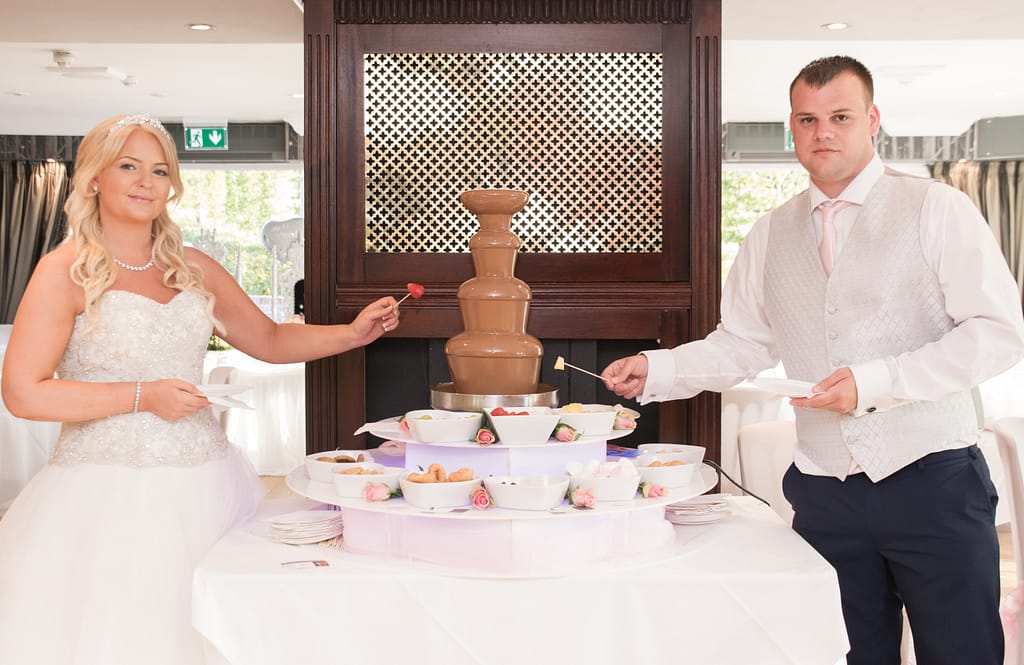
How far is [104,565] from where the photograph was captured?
2139 mm

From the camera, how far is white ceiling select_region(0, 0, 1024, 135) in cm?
486

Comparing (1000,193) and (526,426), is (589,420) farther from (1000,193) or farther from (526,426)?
(1000,193)

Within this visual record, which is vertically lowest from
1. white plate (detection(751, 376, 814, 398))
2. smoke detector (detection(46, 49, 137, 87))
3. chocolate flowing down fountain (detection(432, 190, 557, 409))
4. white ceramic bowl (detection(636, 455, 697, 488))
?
white ceramic bowl (detection(636, 455, 697, 488))

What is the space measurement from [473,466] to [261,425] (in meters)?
5.12

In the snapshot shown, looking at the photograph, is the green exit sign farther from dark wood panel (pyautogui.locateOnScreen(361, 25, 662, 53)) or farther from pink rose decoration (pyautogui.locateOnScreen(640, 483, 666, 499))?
pink rose decoration (pyautogui.locateOnScreen(640, 483, 666, 499))

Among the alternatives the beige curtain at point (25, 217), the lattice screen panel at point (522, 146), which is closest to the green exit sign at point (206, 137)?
the beige curtain at point (25, 217)

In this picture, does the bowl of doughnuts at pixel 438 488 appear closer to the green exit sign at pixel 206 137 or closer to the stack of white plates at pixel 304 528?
the stack of white plates at pixel 304 528

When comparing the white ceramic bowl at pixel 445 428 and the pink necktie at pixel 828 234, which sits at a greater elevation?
the pink necktie at pixel 828 234

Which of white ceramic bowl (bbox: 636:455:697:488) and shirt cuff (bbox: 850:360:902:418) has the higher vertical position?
shirt cuff (bbox: 850:360:902:418)

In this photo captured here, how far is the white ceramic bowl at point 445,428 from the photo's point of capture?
205cm

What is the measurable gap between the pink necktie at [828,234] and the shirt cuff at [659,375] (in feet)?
1.43

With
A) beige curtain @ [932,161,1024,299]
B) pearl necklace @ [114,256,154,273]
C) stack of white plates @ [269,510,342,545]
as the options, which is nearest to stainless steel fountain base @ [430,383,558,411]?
stack of white plates @ [269,510,342,545]

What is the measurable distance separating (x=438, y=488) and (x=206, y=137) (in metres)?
8.40

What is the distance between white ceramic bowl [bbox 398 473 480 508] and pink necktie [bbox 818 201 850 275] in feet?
3.18
